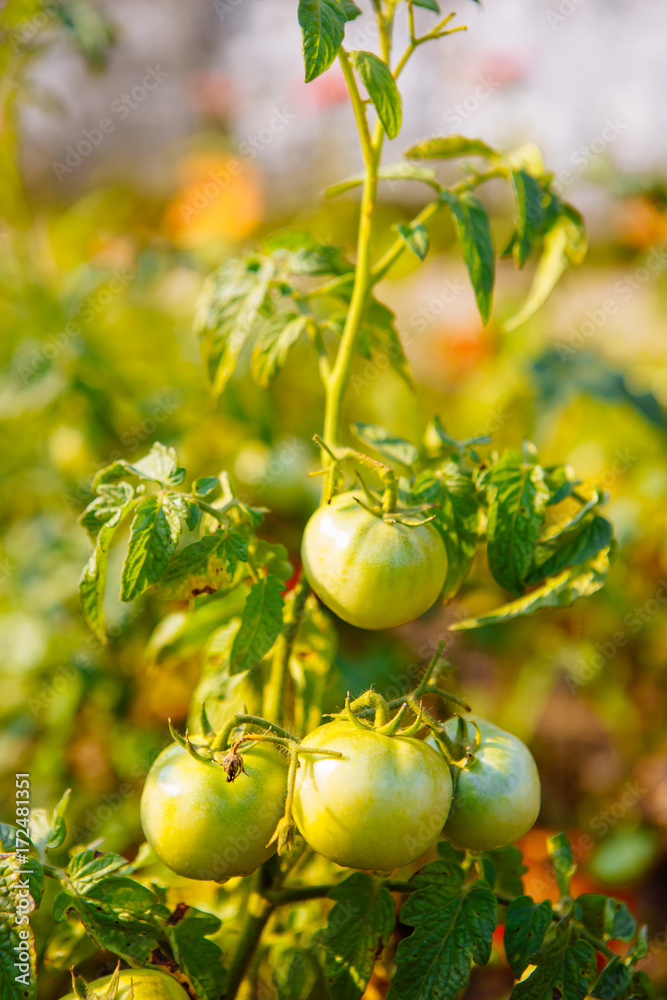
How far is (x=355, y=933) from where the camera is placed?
2.02ft

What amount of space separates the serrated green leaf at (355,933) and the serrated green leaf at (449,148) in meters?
0.67

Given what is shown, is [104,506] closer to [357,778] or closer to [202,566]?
[202,566]

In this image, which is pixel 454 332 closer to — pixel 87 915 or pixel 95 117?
pixel 87 915

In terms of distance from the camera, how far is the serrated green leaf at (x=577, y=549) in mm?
684

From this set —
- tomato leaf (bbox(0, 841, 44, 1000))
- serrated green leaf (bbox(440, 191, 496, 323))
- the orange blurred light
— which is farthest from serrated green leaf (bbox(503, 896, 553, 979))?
the orange blurred light

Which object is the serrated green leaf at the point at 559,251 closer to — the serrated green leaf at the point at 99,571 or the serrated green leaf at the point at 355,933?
the serrated green leaf at the point at 99,571

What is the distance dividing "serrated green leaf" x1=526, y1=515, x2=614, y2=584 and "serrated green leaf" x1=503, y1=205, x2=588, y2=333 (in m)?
0.22

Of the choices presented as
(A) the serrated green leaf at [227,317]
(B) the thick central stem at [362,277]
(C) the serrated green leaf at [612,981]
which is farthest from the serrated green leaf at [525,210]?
(C) the serrated green leaf at [612,981]

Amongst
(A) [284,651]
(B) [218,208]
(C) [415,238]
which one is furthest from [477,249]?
(B) [218,208]

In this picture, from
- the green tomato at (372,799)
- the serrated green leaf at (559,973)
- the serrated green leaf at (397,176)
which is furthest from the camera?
the serrated green leaf at (397,176)

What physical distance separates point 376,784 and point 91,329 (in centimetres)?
146

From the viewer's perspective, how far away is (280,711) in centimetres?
71

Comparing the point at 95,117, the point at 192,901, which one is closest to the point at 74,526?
the point at 192,901

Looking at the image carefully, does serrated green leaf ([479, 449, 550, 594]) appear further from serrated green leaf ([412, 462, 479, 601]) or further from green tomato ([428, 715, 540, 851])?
green tomato ([428, 715, 540, 851])
